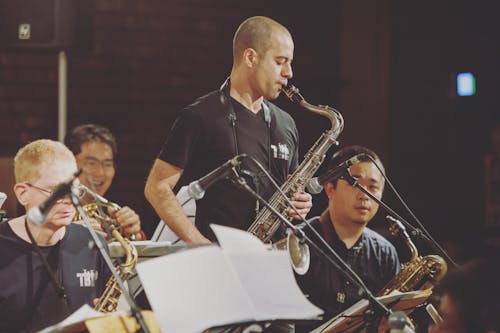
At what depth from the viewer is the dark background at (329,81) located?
276 inches

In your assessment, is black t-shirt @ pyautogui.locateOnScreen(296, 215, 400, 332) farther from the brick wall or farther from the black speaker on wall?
the brick wall

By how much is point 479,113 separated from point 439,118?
51 cm

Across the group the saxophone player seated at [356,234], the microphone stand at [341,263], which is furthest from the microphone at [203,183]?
the saxophone player seated at [356,234]

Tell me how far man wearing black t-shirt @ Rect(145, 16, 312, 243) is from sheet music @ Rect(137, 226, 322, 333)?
3.99ft

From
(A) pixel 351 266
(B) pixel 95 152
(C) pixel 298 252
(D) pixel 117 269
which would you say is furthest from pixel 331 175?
(B) pixel 95 152

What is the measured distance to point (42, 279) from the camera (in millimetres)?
3352

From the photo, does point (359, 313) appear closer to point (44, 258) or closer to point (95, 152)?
point (44, 258)

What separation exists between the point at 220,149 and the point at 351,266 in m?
1.10

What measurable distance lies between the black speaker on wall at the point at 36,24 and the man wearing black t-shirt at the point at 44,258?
2.38 metres

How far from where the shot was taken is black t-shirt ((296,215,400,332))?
4477 millimetres

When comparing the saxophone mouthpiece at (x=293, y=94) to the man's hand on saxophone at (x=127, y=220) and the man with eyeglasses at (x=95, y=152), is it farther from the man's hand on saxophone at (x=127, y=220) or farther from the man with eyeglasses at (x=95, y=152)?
the man with eyeglasses at (x=95, y=152)

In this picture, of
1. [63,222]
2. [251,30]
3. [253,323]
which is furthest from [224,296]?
[251,30]

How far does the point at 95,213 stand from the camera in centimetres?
470

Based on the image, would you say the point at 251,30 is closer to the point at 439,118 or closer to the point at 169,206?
the point at 169,206
